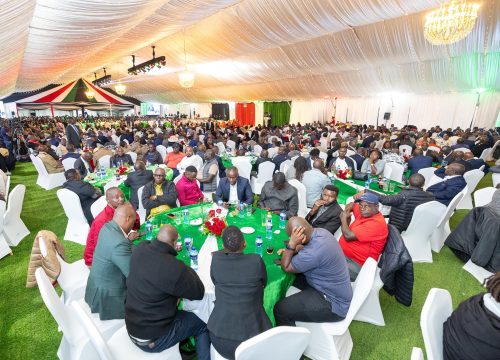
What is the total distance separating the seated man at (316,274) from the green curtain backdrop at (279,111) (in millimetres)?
23351

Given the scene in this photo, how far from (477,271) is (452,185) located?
58.3 inches

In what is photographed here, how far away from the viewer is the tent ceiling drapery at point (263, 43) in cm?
412

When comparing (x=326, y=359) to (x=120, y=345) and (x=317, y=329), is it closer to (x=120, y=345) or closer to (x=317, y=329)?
(x=317, y=329)

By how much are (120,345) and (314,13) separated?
9.42 m

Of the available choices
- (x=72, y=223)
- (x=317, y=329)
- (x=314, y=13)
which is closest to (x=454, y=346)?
(x=317, y=329)

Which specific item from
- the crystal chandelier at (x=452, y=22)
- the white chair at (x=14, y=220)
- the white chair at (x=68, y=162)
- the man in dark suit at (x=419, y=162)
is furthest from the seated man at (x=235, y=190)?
the crystal chandelier at (x=452, y=22)

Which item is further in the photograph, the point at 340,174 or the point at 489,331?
the point at 340,174

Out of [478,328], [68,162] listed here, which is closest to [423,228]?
[478,328]

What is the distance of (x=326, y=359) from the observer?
2.71 meters

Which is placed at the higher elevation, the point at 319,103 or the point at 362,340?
the point at 319,103

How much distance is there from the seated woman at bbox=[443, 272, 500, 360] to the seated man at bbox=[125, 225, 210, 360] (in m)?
1.80

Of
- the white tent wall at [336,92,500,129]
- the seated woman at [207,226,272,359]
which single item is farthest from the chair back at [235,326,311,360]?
the white tent wall at [336,92,500,129]

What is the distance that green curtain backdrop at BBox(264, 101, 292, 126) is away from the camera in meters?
25.2

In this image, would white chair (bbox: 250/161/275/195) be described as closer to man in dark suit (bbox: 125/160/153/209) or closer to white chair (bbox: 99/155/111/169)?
man in dark suit (bbox: 125/160/153/209)
